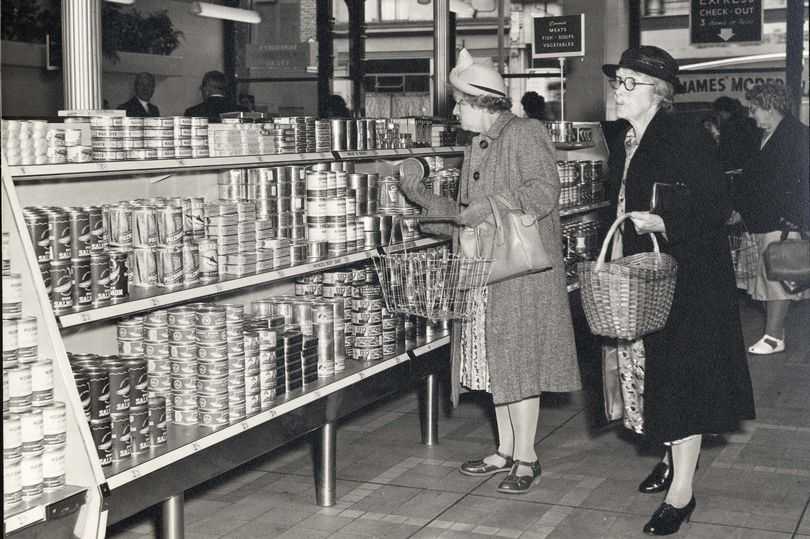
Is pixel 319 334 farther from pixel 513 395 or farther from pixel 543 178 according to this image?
pixel 543 178

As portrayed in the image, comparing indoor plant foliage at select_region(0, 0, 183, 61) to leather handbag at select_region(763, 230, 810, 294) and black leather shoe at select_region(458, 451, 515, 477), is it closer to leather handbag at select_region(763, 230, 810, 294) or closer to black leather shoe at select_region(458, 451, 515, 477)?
black leather shoe at select_region(458, 451, 515, 477)

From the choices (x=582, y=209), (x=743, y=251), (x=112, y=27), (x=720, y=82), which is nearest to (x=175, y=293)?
(x=582, y=209)

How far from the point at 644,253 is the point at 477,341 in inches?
38.3

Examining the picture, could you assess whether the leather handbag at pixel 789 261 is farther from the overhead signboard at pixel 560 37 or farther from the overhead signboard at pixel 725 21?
the overhead signboard at pixel 725 21

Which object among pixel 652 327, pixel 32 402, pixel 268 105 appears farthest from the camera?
pixel 268 105

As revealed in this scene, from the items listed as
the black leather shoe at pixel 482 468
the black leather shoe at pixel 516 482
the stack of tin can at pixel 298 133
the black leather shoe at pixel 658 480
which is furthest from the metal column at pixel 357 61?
the black leather shoe at pixel 658 480

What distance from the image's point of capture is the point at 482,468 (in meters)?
5.02

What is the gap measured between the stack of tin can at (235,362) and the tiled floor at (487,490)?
62 cm

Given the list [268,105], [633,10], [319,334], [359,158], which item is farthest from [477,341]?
[268,105]

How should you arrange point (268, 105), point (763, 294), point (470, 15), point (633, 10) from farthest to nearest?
point (470, 15) → point (268, 105) → point (633, 10) → point (763, 294)

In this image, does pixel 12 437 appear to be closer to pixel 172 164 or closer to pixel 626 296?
pixel 172 164

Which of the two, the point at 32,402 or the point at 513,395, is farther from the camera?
the point at 513,395

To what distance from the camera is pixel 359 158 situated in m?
5.02

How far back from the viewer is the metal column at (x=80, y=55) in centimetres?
397
